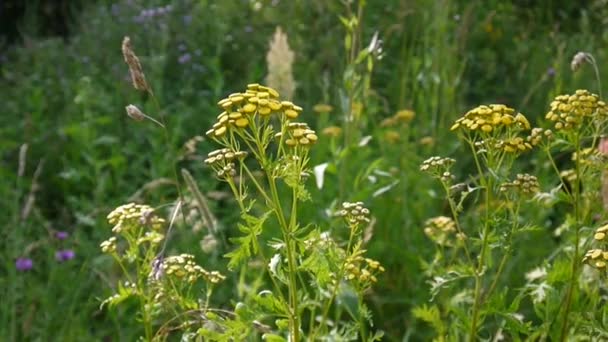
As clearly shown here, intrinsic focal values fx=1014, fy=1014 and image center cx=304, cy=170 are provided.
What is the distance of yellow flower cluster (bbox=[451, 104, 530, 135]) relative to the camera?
183cm

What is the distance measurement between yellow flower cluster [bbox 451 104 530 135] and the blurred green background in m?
1.05

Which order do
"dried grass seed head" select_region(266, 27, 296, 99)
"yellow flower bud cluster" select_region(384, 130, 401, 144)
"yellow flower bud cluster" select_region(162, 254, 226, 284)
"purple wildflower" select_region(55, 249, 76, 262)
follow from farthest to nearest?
"yellow flower bud cluster" select_region(384, 130, 401, 144), "dried grass seed head" select_region(266, 27, 296, 99), "purple wildflower" select_region(55, 249, 76, 262), "yellow flower bud cluster" select_region(162, 254, 226, 284)

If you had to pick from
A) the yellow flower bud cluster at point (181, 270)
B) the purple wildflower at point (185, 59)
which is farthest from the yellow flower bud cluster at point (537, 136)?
the purple wildflower at point (185, 59)

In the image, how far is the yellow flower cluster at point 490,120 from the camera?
1.83 m

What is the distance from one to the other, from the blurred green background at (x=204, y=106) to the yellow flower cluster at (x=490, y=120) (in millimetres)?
1049

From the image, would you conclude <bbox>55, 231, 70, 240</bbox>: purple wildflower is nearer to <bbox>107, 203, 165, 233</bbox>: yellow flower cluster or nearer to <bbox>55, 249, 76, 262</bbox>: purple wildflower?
<bbox>55, 249, 76, 262</bbox>: purple wildflower

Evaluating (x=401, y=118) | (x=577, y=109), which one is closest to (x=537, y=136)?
(x=577, y=109)

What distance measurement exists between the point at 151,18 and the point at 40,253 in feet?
5.91

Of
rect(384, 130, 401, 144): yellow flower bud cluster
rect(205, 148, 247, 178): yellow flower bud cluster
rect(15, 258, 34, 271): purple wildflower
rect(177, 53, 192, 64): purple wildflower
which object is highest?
rect(205, 148, 247, 178): yellow flower bud cluster

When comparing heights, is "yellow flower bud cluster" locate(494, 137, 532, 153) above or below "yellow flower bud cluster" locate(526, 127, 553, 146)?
above

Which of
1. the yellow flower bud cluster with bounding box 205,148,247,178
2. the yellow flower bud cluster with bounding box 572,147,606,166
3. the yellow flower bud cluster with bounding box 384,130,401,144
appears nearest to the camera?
the yellow flower bud cluster with bounding box 205,148,247,178

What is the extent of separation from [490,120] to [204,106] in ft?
8.60

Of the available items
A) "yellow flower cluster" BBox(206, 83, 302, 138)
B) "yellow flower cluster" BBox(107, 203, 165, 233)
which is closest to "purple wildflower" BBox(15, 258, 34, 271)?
"yellow flower cluster" BBox(107, 203, 165, 233)

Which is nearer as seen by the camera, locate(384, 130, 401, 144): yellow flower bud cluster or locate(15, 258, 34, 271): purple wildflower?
locate(15, 258, 34, 271): purple wildflower
